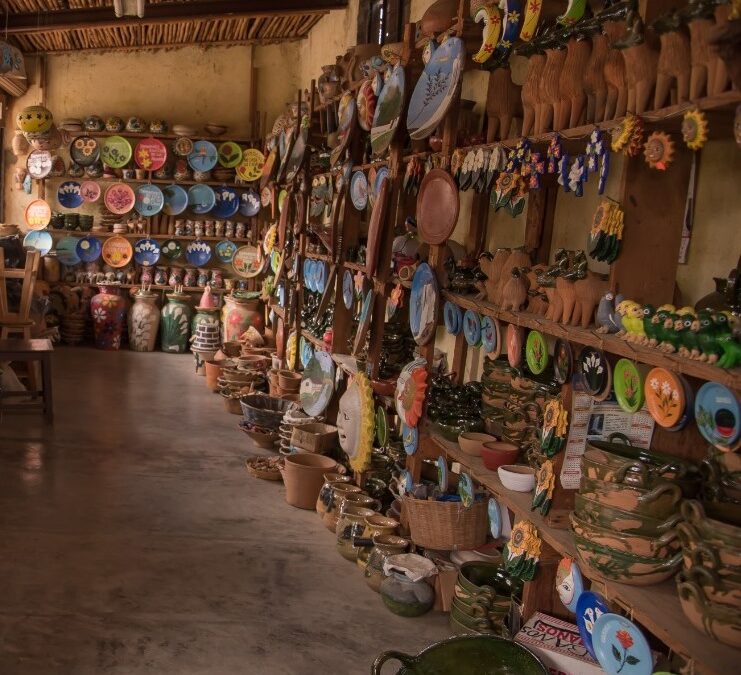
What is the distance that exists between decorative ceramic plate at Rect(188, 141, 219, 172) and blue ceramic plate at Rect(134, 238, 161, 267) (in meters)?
1.09

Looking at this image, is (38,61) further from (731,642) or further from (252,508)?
(731,642)

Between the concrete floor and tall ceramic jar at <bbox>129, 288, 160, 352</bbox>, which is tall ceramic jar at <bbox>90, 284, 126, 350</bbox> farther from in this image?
the concrete floor

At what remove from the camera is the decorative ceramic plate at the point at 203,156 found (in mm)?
9625

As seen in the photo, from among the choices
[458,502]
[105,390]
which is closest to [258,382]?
[105,390]

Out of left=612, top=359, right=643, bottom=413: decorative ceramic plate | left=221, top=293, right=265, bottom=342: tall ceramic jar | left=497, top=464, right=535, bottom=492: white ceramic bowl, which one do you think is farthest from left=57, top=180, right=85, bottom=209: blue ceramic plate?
left=612, top=359, right=643, bottom=413: decorative ceramic plate

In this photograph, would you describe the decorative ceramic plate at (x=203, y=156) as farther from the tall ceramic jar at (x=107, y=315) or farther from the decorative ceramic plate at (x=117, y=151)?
the tall ceramic jar at (x=107, y=315)

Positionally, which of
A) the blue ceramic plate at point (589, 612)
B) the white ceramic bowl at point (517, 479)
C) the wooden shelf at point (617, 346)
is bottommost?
the blue ceramic plate at point (589, 612)

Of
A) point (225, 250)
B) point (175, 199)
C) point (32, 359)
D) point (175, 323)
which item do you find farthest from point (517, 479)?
point (175, 199)

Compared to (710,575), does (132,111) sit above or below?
above

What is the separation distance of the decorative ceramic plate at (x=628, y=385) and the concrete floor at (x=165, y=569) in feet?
4.71

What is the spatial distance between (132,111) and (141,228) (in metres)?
1.52

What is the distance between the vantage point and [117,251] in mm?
9695

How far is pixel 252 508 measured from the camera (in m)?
4.62

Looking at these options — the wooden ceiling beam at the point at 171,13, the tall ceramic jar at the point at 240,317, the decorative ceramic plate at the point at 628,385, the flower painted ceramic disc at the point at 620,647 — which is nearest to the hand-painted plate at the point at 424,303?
the decorative ceramic plate at the point at 628,385
